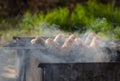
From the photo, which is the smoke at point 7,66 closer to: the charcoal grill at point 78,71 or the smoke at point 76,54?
the smoke at point 76,54

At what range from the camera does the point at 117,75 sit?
4.44m

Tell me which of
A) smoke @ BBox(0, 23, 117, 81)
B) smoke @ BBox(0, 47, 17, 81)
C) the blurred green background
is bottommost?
smoke @ BBox(0, 47, 17, 81)

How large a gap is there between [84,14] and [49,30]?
1590 mm

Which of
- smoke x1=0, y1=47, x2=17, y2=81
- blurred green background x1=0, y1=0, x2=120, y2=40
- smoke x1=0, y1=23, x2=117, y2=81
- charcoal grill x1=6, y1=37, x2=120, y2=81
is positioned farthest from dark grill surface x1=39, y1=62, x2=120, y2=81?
blurred green background x1=0, y1=0, x2=120, y2=40

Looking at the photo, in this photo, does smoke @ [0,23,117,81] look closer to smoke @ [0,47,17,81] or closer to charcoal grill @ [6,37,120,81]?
charcoal grill @ [6,37,120,81]

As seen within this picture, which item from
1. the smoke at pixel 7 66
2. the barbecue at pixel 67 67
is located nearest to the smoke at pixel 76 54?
the barbecue at pixel 67 67

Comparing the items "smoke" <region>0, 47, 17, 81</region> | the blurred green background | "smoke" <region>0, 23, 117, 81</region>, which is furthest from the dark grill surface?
the blurred green background

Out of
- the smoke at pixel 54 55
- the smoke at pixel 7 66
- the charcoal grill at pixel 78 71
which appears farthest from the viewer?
the smoke at pixel 7 66

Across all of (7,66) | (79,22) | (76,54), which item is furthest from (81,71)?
(79,22)

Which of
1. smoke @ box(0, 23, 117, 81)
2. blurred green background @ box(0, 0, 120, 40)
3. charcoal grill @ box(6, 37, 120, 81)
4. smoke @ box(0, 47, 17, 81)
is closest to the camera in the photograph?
charcoal grill @ box(6, 37, 120, 81)

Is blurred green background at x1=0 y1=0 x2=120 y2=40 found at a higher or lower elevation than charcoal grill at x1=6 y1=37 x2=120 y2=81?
higher

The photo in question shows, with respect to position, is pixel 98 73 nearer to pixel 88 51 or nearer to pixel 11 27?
pixel 88 51

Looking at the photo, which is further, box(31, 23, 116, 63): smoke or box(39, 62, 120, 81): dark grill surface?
box(31, 23, 116, 63): smoke

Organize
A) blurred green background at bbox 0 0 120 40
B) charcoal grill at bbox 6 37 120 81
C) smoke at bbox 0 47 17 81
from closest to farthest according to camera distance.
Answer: charcoal grill at bbox 6 37 120 81 < smoke at bbox 0 47 17 81 < blurred green background at bbox 0 0 120 40
